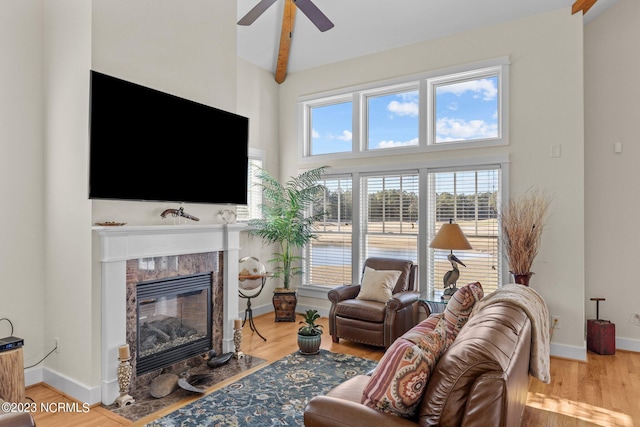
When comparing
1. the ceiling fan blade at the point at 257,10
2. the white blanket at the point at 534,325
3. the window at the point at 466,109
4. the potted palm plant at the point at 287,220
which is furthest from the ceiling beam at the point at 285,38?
the white blanket at the point at 534,325

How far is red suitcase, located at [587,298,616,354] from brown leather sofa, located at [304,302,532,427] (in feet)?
10.3

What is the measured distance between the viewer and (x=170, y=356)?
11.9ft

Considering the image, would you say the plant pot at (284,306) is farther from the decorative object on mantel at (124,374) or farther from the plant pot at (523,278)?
the plant pot at (523,278)

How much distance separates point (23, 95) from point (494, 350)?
404cm

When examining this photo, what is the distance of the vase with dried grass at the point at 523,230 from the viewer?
410cm

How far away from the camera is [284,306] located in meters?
5.50

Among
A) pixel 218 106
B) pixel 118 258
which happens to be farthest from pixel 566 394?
pixel 218 106

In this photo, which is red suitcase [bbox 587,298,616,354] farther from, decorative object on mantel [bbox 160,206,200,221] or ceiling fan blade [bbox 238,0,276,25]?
ceiling fan blade [bbox 238,0,276,25]

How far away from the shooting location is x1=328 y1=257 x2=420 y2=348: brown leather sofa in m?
4.21

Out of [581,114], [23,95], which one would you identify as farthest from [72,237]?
[581,114]

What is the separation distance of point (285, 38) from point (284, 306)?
369 cm

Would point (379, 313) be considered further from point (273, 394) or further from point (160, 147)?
point (160, 147)

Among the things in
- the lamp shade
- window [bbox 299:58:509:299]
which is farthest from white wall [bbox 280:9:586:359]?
the lamp shade

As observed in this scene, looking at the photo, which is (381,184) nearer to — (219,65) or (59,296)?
(219,65)
